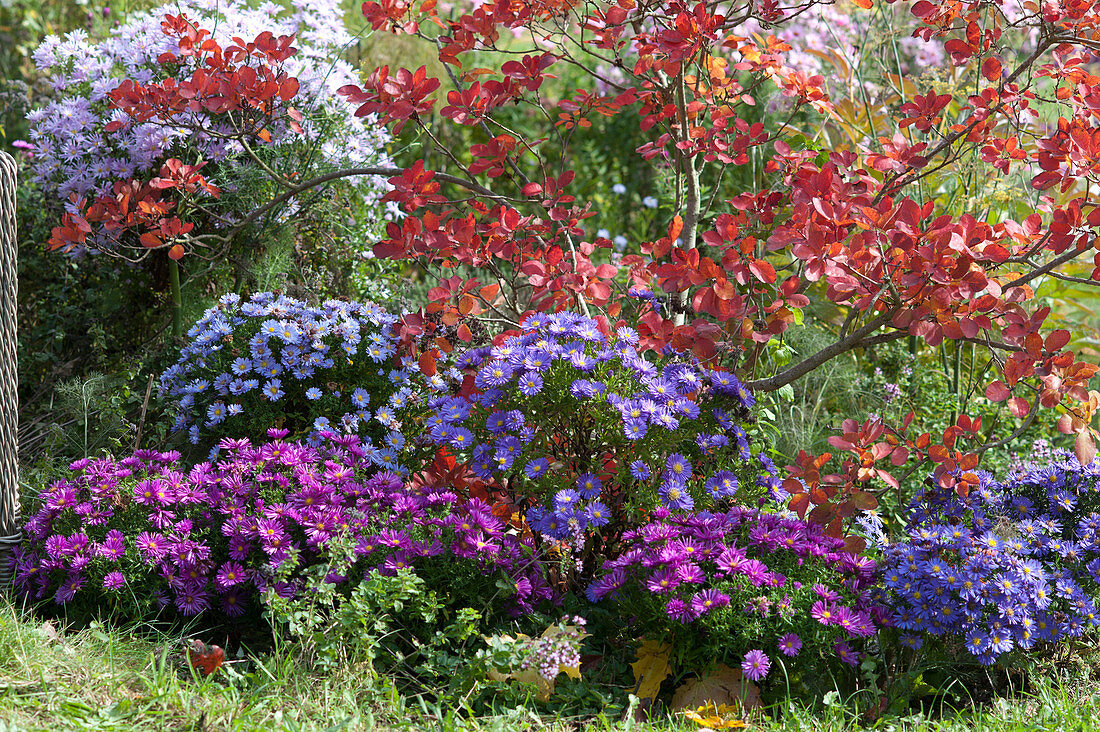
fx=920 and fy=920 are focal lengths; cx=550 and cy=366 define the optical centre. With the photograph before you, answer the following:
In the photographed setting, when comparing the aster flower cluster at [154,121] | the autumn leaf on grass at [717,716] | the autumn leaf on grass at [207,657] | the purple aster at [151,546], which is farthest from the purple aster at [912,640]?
the aster flower cluster at [154,121]

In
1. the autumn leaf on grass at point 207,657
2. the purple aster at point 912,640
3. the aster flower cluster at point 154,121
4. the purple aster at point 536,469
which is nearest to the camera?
the autumn leaf on grass at point 207,657

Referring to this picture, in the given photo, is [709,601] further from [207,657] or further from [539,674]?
[207,657]

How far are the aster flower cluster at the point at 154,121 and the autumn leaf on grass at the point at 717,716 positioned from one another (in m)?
2.43

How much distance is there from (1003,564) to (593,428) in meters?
1.06

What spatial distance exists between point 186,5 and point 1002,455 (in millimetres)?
3772

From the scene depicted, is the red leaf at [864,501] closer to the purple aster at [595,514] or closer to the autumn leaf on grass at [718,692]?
the autumn leaf on grass at [718,692]

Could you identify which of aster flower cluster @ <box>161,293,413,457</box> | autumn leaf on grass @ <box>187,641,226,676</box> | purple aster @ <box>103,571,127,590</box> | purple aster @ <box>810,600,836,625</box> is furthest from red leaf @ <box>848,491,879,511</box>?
purple aster @ <box>103,571,127,590</box>

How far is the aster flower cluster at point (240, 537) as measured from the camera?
7.69 feet

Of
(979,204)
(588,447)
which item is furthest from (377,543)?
(979,204)

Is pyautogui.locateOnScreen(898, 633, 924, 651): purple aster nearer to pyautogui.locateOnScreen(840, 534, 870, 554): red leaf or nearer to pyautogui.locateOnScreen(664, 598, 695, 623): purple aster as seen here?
pyautogui.locateOnScreen(840, 534, 870, 554): red leaf

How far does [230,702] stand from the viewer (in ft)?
6.67

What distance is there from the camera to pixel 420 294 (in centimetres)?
459

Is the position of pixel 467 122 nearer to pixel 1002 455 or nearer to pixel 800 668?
pixel 800 668

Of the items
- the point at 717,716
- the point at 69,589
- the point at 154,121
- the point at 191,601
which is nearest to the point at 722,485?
the point at 717,716
